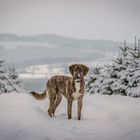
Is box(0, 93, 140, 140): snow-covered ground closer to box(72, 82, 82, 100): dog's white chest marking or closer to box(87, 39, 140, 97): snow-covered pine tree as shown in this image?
box(72, 82, 82, 100): dog's white chest marking

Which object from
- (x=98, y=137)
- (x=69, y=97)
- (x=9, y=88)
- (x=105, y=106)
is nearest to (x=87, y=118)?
(x=69, y=97)

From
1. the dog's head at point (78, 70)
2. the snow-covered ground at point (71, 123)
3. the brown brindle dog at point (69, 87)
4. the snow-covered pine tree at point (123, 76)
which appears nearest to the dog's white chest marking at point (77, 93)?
the brown brindle dog at point (69, 87)

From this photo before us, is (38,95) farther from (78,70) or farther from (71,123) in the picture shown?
(78,70)

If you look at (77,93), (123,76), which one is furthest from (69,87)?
(123,76)

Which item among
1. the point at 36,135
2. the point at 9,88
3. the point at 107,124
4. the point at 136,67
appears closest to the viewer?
the point at 36,135

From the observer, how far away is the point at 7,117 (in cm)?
974

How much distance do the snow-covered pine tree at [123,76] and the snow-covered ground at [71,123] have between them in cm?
752

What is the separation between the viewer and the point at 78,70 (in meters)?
9.66

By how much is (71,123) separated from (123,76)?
1178cm

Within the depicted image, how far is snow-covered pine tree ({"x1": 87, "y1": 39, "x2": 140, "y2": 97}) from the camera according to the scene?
20322 millimetres

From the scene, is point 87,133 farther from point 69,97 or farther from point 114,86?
point 114,86

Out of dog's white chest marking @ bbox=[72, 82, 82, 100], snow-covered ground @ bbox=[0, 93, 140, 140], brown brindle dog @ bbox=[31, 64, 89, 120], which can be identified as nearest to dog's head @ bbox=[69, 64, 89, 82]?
brown brindle dog @ bbox=[31, 64, 89, 120]

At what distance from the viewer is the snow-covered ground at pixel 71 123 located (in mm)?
Answer: 8148

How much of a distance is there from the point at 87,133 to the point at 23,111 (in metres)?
2.50
